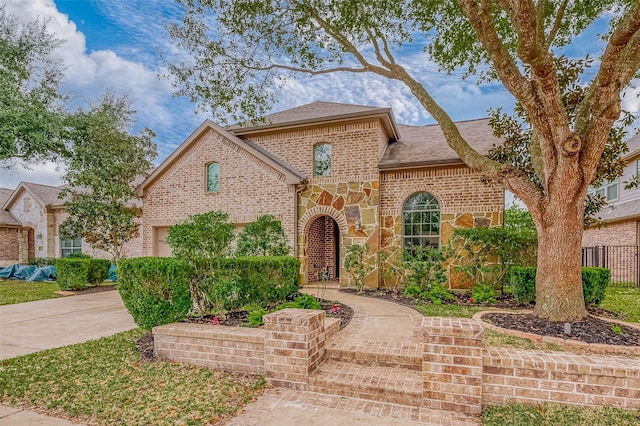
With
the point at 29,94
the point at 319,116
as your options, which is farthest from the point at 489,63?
the point at 29,94

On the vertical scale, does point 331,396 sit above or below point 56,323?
above

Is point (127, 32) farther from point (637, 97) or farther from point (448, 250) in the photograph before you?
point (637, 97)

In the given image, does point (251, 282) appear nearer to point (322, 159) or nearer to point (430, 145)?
point (322, 159)

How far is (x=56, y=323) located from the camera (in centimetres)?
673

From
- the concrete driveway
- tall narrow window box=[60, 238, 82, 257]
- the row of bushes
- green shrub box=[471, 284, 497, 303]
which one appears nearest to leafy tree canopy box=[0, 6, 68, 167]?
tall narrow window box=[60, 238, 82, 257]

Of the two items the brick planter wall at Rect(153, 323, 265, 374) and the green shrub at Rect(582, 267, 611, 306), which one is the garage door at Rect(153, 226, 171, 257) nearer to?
the brick planter wall at Rect(153, 323, 265, 374)

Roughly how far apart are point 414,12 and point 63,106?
1332 cm

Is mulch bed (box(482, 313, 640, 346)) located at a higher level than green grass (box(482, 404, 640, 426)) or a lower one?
higher

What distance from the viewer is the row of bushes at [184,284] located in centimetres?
477

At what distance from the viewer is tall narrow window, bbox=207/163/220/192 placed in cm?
1216

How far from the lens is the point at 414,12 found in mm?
7945

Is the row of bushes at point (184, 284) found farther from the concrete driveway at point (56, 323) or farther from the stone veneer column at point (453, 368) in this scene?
the stone veneer column at point (453, 368)

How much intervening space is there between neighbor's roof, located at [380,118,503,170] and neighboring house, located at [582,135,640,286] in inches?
229

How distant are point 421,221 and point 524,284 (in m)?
3.75
